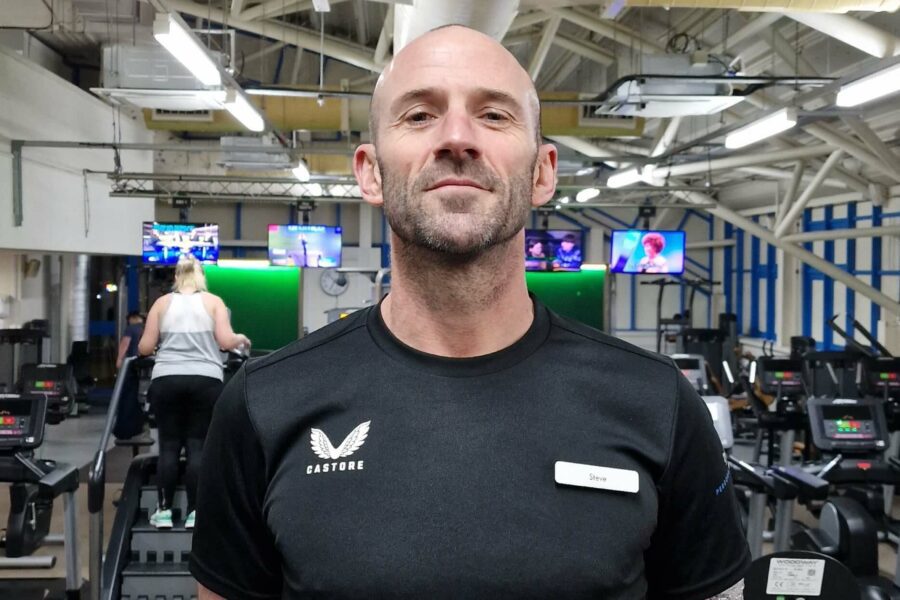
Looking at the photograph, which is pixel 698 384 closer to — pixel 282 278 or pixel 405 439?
pixel 405 439

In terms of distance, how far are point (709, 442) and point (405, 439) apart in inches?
17.6

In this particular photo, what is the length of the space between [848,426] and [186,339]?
421cm

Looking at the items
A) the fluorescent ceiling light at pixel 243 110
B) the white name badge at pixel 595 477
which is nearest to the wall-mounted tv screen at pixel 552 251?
the fluorescent ceiling light at pixel 243 110

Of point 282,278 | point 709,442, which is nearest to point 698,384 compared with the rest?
point 709,442

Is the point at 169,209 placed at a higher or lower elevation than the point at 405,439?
higher

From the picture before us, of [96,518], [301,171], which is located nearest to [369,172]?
[96,518]

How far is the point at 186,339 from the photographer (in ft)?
13.7

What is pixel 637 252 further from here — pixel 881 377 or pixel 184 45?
pixel 184 45

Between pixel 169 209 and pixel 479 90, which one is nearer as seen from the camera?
pixel 479 90

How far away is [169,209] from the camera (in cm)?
1888

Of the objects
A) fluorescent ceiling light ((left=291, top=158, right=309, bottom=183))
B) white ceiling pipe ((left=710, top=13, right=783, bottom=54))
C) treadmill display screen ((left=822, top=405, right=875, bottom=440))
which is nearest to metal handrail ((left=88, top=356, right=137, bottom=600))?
treadmill display screen ((left=822, top=405, right=875, bottom=440))

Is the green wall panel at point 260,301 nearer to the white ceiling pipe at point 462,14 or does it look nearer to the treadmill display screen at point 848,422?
the treadmill display screen at point 848,422

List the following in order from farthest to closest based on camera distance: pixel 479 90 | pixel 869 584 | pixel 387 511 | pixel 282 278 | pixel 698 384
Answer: pixel 282 278, pixel 698 384, pixel 869 584, pixel 479 90, pixel 387 511

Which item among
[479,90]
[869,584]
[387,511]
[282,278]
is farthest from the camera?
[282,278]
